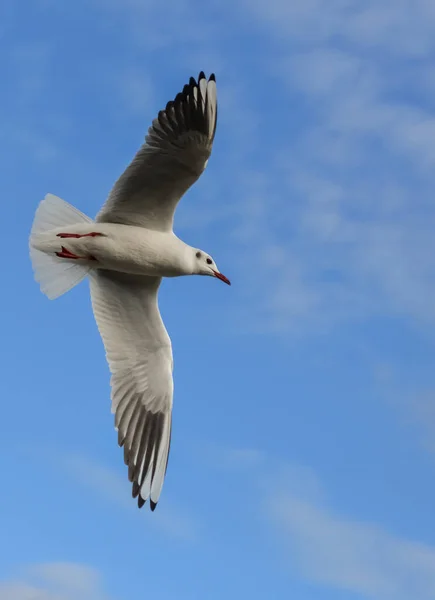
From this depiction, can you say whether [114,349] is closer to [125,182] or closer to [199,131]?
[125,182]

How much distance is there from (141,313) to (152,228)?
102cm

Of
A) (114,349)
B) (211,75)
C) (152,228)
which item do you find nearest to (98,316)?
(114,349)

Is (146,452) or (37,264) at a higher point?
(37,264)

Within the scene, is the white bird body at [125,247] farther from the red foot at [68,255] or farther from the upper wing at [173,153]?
the upper wing at [173,153]

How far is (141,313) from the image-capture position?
10562mm

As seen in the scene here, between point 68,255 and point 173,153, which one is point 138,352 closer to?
point 68,255

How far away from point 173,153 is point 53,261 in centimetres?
184

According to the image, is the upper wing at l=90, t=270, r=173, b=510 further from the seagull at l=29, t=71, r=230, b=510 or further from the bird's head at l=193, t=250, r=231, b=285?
the bird's head at l=193, t=250, r=231, b=285

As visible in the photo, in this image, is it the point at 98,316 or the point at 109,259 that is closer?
the point at 109,259

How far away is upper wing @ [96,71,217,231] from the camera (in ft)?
30.6

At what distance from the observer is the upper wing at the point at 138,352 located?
1047 centimetres

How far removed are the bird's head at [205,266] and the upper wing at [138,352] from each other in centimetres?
50

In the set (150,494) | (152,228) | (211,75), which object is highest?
(211,75)

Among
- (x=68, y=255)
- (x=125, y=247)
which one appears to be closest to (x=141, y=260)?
(x=125, y=247)
